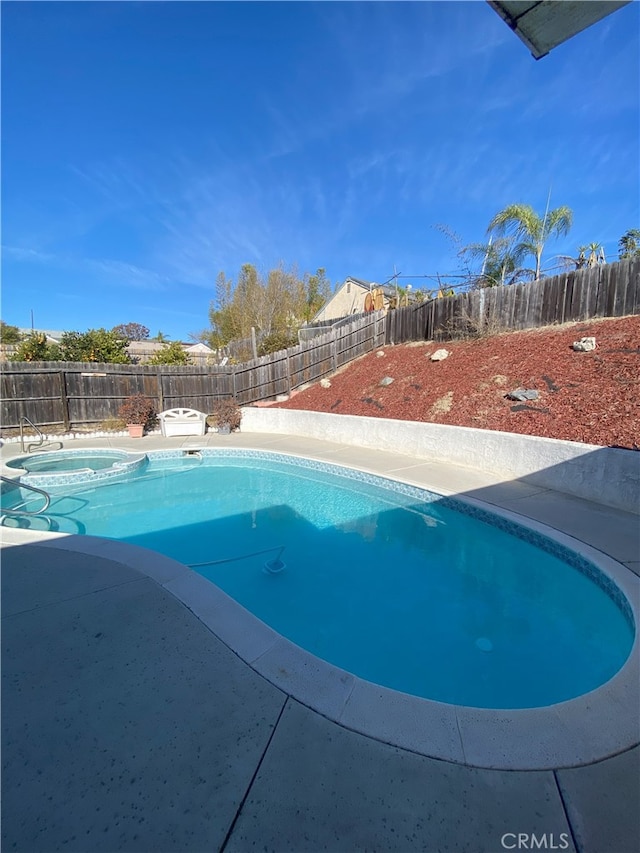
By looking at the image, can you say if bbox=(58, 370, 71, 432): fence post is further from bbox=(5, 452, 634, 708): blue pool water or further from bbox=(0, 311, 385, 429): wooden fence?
bbox=(5, 452, 634, 708): blue pool water

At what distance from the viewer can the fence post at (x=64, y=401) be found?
10.4 m

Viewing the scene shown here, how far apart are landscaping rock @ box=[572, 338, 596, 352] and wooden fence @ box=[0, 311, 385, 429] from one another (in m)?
7.27

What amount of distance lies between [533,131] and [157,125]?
9.51 meters

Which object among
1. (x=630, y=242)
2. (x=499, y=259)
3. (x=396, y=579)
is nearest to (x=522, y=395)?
(x=396, y=579)

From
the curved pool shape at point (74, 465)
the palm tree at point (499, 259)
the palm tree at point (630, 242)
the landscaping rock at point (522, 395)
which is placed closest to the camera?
the curved pool shape at point (74, 465)

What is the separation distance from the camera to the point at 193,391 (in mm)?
12062

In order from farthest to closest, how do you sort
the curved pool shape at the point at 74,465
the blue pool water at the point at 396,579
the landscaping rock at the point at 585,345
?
the landscaping rock at the point at 585,345, the curved pool shape at the point at 74,465, the blue pool water at the point at 396,579

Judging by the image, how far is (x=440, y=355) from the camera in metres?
10.5

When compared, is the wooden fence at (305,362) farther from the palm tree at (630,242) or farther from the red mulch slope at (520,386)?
the palm tree at (630,242)

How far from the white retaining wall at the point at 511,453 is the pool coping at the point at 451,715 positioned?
9.07 feet

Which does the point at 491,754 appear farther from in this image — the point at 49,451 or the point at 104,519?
the point at 49,451

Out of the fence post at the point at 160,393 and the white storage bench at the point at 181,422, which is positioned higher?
the fence post at the point at 160,393

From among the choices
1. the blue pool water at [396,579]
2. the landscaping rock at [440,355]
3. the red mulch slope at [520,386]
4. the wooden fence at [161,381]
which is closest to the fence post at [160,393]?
the wooden fence at [161,381]

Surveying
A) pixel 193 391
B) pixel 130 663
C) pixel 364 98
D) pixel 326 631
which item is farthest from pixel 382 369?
pixel 130 663
